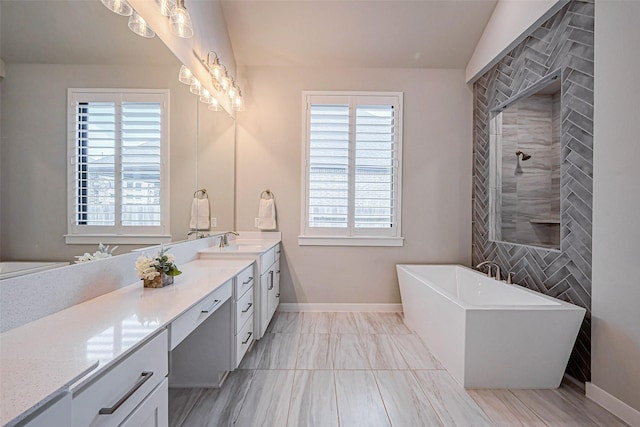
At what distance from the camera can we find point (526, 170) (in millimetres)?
3340

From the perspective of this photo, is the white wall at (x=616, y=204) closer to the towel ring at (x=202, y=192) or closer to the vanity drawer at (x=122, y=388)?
the vanity drawer at (x=122, y=388)

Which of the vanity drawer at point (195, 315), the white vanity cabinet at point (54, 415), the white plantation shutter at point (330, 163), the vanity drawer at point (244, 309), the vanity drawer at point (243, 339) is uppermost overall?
the white plantation shutter at point (330, 163)

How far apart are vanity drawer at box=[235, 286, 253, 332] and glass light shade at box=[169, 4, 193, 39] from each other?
5.81 feet

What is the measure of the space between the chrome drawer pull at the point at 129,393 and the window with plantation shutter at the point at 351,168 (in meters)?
2.63

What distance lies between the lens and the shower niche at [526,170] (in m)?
3.28

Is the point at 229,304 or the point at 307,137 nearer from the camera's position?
the point at 229,304

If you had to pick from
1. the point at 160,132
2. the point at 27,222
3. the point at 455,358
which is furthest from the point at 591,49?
the point at 27,222

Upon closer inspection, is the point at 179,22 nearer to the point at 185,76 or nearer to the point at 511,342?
the point at 185,76

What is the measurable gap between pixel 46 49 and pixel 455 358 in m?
2.70

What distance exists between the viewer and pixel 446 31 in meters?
3.27

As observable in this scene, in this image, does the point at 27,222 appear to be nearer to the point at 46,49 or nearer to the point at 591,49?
the point at 46,49

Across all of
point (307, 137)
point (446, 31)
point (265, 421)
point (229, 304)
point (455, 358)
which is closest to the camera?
point (265, 421)

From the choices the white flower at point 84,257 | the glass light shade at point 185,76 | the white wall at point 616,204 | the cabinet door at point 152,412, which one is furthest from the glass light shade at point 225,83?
the white wall at point 616,204

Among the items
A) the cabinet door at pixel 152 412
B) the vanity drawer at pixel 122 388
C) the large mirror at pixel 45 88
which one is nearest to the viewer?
the vanity drawer at pixel 122 388
